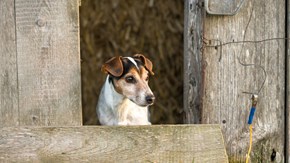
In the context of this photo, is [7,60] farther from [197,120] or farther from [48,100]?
[197,120]

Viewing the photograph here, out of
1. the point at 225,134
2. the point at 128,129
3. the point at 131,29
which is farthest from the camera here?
the point at 131,29

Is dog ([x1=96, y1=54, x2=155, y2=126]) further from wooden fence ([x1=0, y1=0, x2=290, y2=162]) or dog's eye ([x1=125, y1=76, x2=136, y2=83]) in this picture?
wooden fence ([x1=0, y1=0, x2=290, y2=162])

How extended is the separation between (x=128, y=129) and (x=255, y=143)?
1178 mm

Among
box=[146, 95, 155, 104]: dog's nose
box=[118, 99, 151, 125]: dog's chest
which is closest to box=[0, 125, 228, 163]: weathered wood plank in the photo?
box=[146, 95, 155, 104]: dog's nose

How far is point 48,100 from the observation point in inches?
188

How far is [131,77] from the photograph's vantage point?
5105 millimetres

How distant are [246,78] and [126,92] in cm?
88

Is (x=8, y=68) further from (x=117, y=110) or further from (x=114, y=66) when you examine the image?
(x=117, y=110)

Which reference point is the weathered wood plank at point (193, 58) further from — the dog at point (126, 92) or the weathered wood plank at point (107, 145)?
the weathered wood plank at point (107, 145)

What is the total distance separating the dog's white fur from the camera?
5332 millimetres

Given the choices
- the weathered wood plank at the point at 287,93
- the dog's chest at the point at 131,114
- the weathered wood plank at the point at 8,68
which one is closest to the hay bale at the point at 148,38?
the dog's chest at the point at 131,114

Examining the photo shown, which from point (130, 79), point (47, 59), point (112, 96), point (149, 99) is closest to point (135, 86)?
point (130, 79)

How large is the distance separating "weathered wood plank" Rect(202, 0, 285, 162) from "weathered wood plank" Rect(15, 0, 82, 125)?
3.09 feet

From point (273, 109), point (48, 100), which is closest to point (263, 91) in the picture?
point (273, 109)
